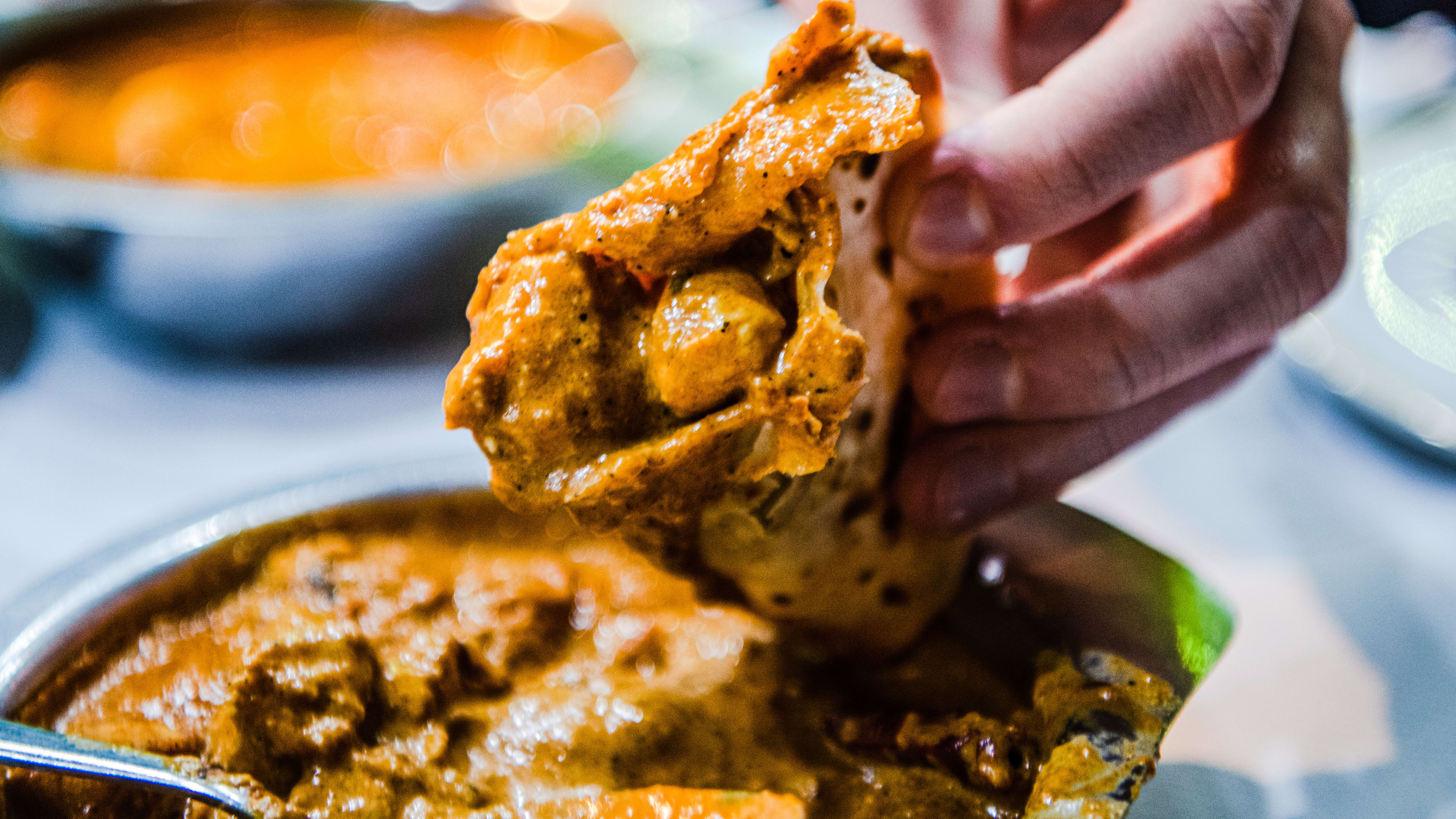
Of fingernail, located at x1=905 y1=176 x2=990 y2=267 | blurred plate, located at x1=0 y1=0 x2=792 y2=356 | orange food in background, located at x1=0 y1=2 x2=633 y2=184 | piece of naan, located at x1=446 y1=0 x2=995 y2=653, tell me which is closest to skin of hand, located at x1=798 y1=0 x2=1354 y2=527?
fingernail, located at x1=905 y1=176 x2=990 y2=267

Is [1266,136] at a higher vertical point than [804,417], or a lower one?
lower

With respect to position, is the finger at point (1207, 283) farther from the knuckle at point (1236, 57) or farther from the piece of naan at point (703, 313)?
the piece of naan at point (703, 313)

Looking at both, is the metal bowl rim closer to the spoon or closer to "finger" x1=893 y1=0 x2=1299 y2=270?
the spoon

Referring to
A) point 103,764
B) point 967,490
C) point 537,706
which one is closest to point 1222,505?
point 967,490

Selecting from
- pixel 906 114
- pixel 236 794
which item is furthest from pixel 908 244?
pixel 236 794

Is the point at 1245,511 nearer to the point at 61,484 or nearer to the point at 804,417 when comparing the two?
the point at 804,417

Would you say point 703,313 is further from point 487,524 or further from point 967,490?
point 487,524

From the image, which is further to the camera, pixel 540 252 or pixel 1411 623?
pixel 1411 623
